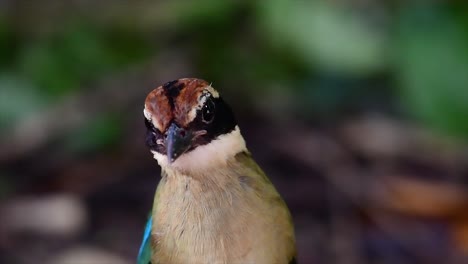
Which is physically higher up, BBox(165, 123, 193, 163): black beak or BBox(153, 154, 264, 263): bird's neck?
BBox(165, 123, 193, 163): black beak

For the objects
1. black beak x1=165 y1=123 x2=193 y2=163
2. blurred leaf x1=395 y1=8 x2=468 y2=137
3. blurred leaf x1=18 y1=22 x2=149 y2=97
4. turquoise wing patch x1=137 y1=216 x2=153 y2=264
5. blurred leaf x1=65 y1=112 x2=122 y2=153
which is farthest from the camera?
blurred leaf x1=65 y1=112 x2=122 y2=153

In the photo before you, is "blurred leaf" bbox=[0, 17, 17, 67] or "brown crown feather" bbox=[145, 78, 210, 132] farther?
"blurred leaf" bbox=[0, 17, 17, 67]

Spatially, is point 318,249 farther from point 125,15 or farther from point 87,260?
point 125,15

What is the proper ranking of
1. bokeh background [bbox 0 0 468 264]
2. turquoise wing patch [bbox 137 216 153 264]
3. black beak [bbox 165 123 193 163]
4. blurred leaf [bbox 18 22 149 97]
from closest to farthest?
1. black beak [bbox 165 123 193 163]
2. turquoise wing patch [bbox 137 216 153 264]
3. bokeh background [bbox 0 0 468 264]
4. blurred leaf [bbox 18 22 149 97]

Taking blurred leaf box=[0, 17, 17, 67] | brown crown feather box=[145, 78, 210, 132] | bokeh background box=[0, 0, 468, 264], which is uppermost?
blurred leaf box=[0, 17, 17, 67]

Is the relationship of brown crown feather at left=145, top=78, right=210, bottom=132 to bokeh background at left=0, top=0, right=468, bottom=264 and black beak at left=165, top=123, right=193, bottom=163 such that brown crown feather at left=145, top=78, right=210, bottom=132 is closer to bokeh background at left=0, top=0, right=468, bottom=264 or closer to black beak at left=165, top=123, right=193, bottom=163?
black beak at left=165, top=123, right=193, bottom=163

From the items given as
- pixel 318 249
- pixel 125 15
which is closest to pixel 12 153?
pixel 125 15

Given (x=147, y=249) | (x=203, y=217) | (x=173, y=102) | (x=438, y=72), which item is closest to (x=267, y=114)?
(x=438, y=72)

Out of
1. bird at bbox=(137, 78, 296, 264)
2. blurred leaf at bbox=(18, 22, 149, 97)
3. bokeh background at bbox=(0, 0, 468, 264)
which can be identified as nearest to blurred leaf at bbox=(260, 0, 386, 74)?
bokeh background at bbox=(0, 0, 468, 264)
